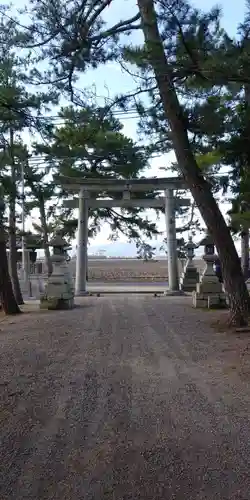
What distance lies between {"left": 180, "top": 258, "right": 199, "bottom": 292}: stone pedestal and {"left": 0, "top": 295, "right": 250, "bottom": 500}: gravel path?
1205 centimetres

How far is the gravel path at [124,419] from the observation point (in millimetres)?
2928

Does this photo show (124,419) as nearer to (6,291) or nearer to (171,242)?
(6,291)

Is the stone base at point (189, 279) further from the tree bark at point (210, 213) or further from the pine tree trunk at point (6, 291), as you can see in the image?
the tree bark at point (210, 213)

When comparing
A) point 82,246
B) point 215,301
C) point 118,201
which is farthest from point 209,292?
point 118,201

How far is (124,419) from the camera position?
4.04 m

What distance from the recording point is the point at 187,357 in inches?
255

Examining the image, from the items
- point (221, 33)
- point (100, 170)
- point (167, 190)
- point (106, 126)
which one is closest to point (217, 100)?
point (221, 33)

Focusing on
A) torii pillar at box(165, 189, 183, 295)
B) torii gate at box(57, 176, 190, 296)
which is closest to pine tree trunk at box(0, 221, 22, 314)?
torii gate at box(57, 176, 190, 296)

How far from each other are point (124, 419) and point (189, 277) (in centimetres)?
1642

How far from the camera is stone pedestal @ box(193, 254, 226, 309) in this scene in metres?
11.8

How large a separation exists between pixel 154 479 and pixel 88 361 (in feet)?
11.0

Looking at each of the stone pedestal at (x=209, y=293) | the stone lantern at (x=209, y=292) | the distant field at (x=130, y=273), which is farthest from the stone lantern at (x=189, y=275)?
the stone pedestal at (x=209, y=293)

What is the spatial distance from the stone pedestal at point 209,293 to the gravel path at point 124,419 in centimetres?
385

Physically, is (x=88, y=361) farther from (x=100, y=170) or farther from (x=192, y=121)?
(x=100, y=170)
